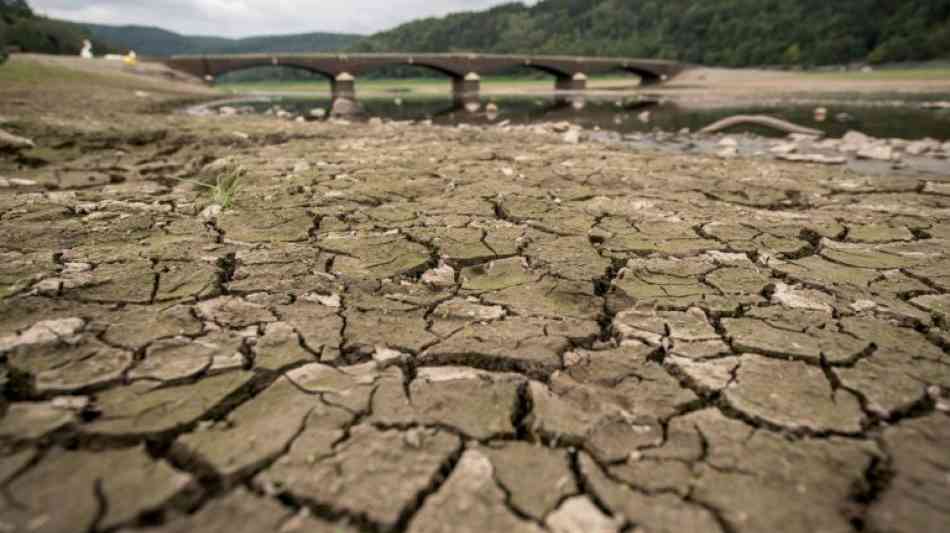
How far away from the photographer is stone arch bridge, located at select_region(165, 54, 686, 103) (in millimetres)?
32281

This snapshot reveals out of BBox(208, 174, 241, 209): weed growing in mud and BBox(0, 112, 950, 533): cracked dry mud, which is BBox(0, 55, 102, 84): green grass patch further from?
BBox(0, 112, 950, 533): cracked dry mud

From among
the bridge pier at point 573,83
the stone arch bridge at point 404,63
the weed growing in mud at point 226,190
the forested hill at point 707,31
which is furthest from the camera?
the forested hill at point 707,31

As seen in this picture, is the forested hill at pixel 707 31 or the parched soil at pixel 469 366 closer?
the parched soil at pixel 469 366

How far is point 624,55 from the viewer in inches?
2788

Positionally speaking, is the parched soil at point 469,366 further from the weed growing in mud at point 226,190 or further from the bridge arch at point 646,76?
the bridge arch at point 646,76

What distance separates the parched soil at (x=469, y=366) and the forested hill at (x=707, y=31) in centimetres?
6623

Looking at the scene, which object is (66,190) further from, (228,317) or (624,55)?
(624,55)

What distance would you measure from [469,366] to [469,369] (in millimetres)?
27

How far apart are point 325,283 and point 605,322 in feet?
4.34

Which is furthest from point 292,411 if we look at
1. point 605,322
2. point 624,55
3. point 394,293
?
point 624,55

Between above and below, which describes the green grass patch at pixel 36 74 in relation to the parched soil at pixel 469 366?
above

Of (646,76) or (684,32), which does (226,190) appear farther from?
(684,32)

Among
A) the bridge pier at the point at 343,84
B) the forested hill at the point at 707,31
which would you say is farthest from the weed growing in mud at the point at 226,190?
the forested hill at the point at 707,31

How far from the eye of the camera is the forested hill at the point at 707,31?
58.1m
